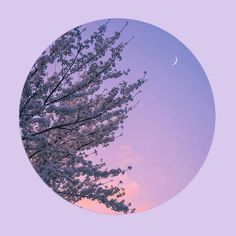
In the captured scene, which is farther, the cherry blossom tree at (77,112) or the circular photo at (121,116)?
the circular photo at (121,116)

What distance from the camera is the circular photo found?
3.74m

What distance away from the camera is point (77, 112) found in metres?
3.77

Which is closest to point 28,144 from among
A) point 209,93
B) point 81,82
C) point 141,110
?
point 81,82

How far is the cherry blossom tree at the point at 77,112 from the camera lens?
11.9 ft

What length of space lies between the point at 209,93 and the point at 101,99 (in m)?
1.00

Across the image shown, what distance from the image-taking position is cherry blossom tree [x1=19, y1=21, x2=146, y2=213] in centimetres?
363

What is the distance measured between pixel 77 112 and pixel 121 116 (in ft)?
1.44

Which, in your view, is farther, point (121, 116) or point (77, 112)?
point (121, 116)

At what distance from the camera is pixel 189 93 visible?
408 cm

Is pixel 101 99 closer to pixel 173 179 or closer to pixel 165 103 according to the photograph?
pixel 165 103

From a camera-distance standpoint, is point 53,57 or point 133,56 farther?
point 133,56

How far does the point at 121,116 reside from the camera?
157 inches

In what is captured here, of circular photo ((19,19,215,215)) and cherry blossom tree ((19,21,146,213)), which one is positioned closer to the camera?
cherry blossom tree ((19,21,146,213))

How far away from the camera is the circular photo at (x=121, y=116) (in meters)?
3.74
